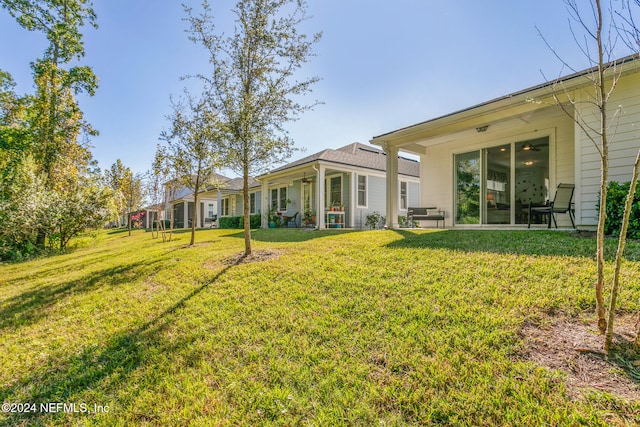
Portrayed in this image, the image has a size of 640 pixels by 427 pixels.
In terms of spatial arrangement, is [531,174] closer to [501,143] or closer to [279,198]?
[501,143]

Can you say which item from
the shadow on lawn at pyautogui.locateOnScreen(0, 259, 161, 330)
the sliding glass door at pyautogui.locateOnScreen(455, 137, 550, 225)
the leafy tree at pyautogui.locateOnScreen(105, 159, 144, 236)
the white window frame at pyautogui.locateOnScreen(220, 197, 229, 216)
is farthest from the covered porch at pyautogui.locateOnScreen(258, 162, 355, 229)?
the leafy tree at pyautogui.locateOnScreen(105, 159, 144, 236)

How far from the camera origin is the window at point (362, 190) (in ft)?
44.5

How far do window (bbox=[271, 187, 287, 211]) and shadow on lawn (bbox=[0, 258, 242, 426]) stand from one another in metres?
14.1

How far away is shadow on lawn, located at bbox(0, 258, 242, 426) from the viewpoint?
245 centimetres

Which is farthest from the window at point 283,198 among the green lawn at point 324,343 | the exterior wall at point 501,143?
the green lawn at point 324,343

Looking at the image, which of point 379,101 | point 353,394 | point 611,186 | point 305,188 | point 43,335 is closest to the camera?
point 353,394

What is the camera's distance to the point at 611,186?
16.7 ft

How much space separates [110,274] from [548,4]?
9260 millimetres

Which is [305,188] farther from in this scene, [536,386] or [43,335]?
[536,386]

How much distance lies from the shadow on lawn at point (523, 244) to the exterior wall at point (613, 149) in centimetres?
Answer: 70

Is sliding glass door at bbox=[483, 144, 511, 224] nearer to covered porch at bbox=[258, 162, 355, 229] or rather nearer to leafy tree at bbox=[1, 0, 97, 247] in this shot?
covered porch at bbox=[258, 162, 355, 229]

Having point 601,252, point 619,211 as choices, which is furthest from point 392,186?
point 601,252

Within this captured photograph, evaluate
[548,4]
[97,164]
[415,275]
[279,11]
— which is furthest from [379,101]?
[97,164]

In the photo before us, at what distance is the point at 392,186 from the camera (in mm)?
9273
